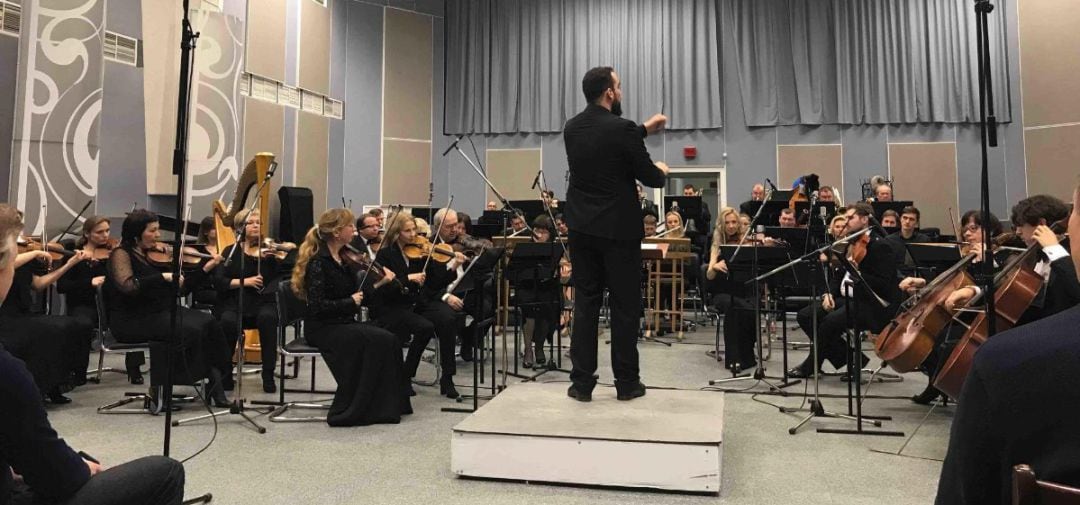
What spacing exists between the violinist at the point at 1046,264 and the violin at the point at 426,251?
321cm

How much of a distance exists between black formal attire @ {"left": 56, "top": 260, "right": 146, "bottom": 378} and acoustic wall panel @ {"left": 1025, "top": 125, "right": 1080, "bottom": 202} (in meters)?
10.7

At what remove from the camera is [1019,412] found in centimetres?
91

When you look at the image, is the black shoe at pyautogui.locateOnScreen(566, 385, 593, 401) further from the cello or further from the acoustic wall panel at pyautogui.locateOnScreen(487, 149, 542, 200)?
the acoustic wall panel at pyautogui.locateOnScreen(487, 149, 542, 200)

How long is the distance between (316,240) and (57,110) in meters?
3.75

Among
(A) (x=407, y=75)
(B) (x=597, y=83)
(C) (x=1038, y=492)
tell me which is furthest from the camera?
(A) (x=407, y=75)

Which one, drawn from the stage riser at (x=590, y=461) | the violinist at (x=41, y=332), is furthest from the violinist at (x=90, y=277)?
the stage riser at (x=590, y=461)

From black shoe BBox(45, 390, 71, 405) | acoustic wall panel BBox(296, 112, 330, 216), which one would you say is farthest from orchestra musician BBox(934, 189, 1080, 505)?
acoustic wall panel BBox(296, 112, 330, 216)

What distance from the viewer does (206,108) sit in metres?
7.81

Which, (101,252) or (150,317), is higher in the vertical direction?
(101,252)

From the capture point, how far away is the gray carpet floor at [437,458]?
280 centimetres

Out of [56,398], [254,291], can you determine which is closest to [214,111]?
[254,291]

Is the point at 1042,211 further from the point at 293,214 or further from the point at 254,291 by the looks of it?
the point at 293,214

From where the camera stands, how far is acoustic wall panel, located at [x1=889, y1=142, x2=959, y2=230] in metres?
10.4

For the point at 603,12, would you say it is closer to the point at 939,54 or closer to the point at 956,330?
the point at 939,54
